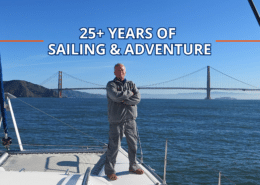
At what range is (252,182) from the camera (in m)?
10.5

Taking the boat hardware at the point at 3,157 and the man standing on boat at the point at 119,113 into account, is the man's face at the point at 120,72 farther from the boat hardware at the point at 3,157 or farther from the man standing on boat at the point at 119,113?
the boat hardware at the point at 3,157

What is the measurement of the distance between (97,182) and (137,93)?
1655 millimetres

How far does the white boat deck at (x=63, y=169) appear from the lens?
1544mm

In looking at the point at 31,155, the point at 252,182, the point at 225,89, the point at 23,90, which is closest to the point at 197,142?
the point at 252,182

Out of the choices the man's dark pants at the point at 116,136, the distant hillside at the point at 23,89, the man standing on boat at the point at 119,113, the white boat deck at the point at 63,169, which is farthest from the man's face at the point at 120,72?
the distant hillside at the point at 23,89

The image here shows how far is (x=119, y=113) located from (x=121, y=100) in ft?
0.69

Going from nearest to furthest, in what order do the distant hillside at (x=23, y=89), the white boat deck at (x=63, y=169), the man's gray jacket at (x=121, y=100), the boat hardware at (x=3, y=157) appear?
the white boat deck at (x=63, y=169), the man's gray jacket at (x=121, y=100), the boat hardware at (x=3, y=157), the distant hillside at (x=23, y=89)

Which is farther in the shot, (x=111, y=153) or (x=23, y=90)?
(x=23, y=90)

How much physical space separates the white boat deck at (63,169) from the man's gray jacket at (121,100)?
79 centimetres

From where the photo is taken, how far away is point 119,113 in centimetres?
304

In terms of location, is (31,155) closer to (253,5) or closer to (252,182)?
(253,5)

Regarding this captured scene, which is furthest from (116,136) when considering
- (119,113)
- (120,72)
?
(120,72)

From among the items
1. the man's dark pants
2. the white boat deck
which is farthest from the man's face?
the white boat deck

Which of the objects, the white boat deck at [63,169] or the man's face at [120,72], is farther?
the man's face at [120,72]
